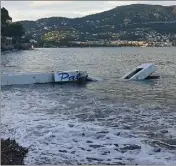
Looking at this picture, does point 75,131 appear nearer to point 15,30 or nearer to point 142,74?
point 142,74

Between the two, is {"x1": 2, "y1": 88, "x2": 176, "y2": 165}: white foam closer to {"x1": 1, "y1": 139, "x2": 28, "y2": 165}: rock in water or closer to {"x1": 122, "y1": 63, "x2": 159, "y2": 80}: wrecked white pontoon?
{"x1": 1, "y1": 139, "x2": 28, "y2": 165}: rock in water

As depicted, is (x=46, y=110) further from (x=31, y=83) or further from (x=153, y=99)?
(x=31, y=83)

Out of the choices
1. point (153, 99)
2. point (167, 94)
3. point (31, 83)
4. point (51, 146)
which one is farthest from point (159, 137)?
point (31, 83)

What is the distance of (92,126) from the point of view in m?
29.2

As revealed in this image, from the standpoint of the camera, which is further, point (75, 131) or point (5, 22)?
point (5, 22)

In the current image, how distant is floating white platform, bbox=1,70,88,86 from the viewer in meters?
54.4

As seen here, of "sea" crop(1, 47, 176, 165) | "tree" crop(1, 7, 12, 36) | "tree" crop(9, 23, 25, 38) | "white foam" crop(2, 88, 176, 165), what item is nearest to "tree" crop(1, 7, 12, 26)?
"tree" crop(1, 7, 12, 36)

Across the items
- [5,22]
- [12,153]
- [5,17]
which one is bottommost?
[12,153]

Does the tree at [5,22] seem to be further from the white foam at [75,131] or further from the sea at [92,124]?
the white foam at [75,131]

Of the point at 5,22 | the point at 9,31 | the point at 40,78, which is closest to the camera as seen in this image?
the point at 40,78

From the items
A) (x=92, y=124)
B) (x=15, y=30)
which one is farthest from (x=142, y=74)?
(x=15, y=30)

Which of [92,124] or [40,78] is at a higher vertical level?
[40,78]

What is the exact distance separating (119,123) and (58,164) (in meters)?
10.4

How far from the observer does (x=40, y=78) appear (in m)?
57.2
